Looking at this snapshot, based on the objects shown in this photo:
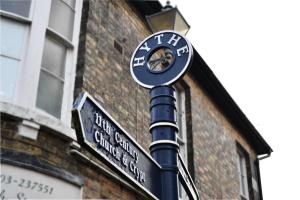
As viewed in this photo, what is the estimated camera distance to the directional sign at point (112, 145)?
129 inches

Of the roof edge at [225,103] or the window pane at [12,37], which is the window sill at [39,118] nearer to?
the window pane at [12,37]

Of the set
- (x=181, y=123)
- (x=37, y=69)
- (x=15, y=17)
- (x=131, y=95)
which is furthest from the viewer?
(x=181, y=123)

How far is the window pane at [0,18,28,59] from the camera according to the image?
18.3ft

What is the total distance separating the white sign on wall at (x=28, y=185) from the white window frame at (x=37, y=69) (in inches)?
25.1

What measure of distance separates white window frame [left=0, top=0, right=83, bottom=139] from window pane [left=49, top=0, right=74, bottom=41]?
118 mm

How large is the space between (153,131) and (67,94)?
2.19m

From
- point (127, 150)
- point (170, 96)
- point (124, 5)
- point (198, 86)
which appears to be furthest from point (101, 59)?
point (198, 86)

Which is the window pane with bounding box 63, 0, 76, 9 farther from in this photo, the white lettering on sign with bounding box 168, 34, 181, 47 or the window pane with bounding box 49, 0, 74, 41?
the white lettering on sign with bounding box 168, 34, 181, 47

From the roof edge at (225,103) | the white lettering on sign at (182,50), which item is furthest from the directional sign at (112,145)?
the roof edge at (225,103)

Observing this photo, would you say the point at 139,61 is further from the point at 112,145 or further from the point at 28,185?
the point at 28,185

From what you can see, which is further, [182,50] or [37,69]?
[37,69]

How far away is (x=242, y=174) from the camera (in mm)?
12672

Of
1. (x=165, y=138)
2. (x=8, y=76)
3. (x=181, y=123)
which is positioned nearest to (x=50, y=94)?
(x=8, y=76)

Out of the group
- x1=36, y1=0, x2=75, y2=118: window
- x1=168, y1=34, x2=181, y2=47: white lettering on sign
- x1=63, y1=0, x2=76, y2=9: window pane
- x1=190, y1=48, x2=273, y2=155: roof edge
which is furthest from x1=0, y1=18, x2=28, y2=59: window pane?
x1=190, y1=48, x2=273, y2=155: roof edge
